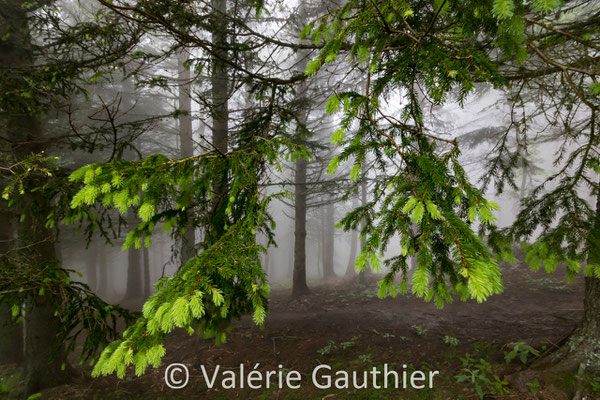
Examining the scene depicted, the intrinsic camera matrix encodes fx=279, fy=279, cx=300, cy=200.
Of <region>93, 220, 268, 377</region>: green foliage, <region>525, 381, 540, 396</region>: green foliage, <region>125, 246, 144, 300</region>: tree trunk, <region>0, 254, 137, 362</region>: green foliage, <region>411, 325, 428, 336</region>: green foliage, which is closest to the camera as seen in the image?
<region>93, 220, 268, 377</region>: green foliage

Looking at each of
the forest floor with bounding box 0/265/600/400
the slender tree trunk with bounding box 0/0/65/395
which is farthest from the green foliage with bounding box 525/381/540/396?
the slender tree trunk with bounding box 0/0/65/395

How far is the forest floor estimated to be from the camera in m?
4.96

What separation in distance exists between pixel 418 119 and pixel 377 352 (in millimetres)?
5669

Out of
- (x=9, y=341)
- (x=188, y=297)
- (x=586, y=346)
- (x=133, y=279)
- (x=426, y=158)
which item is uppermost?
(x=426, y=158)

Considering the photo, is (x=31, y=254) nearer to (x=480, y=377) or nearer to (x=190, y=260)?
(x=190, y=260)

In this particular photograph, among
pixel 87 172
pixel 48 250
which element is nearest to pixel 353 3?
pixel 87 172

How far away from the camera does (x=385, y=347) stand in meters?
6.62

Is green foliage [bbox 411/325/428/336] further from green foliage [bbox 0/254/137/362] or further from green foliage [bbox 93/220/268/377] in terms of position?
green foliage [bbox 0/254/137/362]

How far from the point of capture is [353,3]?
296cm

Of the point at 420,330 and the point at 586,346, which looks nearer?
the point at 586,346

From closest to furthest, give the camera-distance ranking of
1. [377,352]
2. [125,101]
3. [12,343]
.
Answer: [377,352] → [12,343] → [125,101]

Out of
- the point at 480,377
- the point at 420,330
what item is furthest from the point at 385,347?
the point at 480,377

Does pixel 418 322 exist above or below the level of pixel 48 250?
below

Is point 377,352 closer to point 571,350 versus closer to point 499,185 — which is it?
point 571,350
